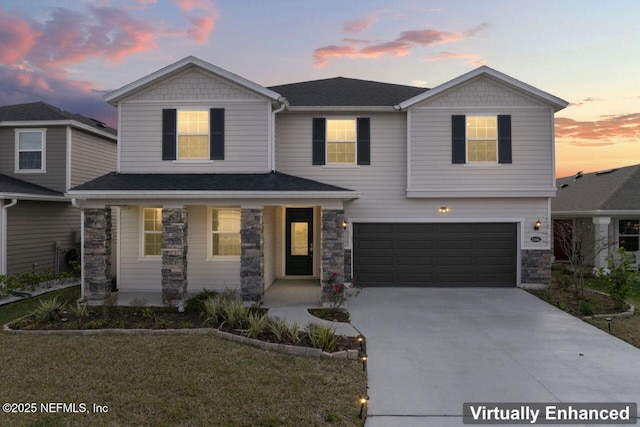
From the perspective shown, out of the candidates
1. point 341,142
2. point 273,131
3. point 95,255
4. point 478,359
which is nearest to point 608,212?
point 341,142

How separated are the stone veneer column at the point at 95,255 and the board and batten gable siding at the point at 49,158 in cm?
558

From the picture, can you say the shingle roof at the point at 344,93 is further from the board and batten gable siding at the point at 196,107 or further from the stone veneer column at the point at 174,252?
the stone veneer column at the point at 174,252

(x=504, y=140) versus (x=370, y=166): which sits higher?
(x=504, y=140)

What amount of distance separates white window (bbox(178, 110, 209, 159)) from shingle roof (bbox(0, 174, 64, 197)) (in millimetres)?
5496

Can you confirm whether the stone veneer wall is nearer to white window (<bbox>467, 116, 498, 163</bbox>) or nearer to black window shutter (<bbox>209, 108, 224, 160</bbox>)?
white window (<bbox>467, 116, 498, 163</bbox>)

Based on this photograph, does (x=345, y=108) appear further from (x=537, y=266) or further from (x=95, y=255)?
(x=95, y=255)

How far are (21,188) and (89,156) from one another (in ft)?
9.68

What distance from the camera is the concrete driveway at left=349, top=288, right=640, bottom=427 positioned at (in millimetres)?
4668

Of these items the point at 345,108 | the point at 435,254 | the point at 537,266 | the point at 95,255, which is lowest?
the point at 537,266

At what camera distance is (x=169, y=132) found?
10766mm

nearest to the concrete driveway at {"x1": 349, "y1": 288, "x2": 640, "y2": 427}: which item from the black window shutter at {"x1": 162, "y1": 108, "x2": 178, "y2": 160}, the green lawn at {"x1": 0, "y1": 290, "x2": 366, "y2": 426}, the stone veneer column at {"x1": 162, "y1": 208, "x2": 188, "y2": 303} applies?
the green lawn at {"x1": 0, "y1": 290, "x2": 366, "y2": 426}

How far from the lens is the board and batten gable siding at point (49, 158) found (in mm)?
13383

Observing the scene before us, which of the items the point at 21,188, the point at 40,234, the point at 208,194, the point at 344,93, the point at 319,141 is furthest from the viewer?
the point at 344,93

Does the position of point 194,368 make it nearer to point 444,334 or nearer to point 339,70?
point 444,334
